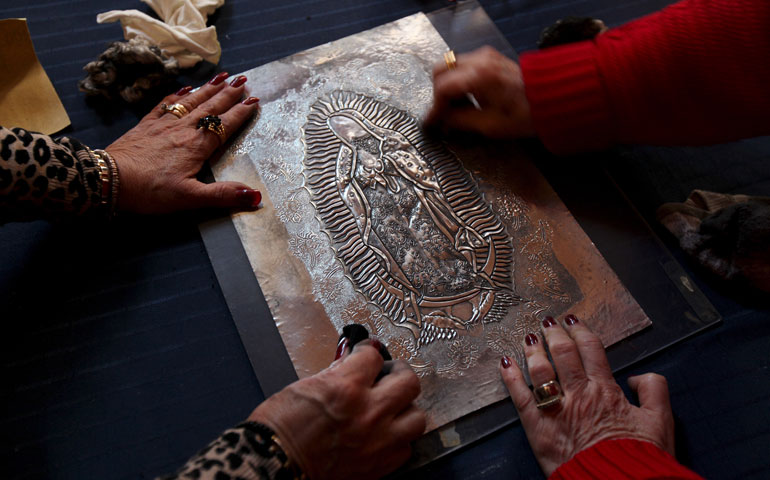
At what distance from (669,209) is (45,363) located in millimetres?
1041

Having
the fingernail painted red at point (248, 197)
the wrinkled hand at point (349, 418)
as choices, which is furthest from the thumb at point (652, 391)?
the fingernail painted red at point (248, 197)

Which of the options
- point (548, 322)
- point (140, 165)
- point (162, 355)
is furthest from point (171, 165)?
point (548, 322)

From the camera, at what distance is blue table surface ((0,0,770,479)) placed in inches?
29.2

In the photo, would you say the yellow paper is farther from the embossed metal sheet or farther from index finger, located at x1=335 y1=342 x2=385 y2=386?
index finger, located at x1=335 y1=342 x2=385 y2=386

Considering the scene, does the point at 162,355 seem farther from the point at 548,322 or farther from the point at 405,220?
the point at 548,322

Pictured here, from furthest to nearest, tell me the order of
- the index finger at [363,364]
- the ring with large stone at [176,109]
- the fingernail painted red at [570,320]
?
1. the ring with large stone at [176,109]
2. the fingernail painted red at [570,320]
3. the index finger at [363,364]

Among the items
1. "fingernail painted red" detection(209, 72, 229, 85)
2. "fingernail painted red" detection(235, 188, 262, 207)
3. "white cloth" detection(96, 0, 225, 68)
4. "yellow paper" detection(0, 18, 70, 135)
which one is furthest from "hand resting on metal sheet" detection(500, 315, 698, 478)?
"yellow paper" detection(0, 18, 70, 135)

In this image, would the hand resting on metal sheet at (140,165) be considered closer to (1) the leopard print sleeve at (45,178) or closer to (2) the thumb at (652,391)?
(1) the leopard print sleeve at (45,178)

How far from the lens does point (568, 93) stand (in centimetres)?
83

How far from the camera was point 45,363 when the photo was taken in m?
0.79

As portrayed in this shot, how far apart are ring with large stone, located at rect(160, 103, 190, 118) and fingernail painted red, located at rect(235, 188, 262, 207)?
0.20 meters

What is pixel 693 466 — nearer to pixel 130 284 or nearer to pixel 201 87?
pixel 130 284

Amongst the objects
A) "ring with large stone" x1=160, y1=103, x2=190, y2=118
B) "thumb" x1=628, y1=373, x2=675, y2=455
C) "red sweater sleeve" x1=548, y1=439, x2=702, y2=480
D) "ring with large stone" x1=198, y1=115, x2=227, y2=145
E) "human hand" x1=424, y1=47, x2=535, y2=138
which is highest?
"ring with large stone" x1=160, y1=103, x2=190, y2=118

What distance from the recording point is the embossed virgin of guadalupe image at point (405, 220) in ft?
2.65
